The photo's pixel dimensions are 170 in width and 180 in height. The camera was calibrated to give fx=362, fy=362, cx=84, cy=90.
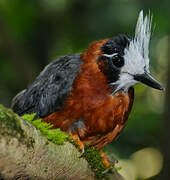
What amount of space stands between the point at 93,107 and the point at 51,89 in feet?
2.38

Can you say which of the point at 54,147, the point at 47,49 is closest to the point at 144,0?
the point at 47,49

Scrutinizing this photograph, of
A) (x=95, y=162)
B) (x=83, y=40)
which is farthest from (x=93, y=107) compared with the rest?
Result: (x=83, y=40)

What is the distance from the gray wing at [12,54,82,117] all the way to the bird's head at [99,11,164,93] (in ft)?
1.52

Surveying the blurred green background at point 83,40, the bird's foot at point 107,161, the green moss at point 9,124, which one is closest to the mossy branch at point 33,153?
the green moss at point 9,124

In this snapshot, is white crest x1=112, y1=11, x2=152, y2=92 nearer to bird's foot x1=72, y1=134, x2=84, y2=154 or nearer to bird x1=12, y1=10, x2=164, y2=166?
bird x1=12, y1=10, x2=164, y2=166

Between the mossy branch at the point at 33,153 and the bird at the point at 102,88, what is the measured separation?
3.24ft

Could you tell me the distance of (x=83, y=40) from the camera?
848 centimetres

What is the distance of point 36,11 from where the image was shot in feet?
27.8

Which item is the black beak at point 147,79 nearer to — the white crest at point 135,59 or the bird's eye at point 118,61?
the white crest at point 135,59

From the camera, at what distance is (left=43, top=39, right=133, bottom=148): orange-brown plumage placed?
402 cm

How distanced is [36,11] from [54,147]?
6.37 meters

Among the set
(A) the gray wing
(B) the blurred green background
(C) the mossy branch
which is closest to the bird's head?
(A) the gray wing

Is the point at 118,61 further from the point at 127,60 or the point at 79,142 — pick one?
the point at 79,142

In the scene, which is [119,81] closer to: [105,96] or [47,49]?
[105,96]
